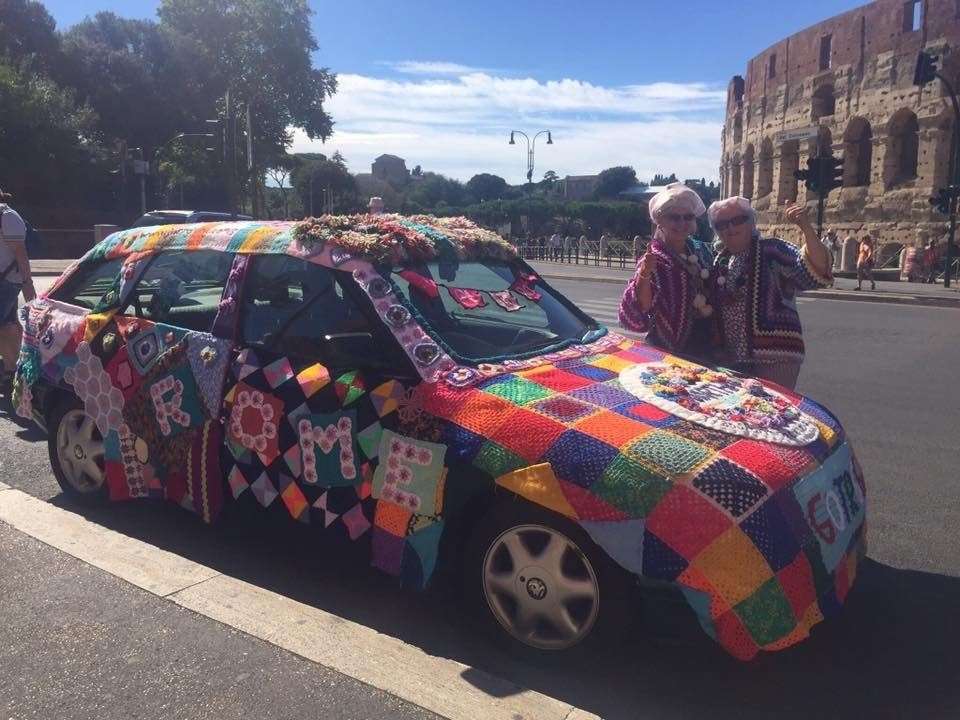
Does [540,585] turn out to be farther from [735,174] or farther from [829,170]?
[735,174]

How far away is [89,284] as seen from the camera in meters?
4.84

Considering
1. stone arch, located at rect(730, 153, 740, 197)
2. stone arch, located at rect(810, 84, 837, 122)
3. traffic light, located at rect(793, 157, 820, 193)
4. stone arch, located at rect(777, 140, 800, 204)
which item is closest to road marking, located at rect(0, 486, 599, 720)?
traffic light, located at rect(793, 157, 820, 193)

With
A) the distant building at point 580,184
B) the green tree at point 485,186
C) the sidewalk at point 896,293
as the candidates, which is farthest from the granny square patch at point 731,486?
the distant building at point 580,184

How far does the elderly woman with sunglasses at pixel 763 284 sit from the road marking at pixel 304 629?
2173 mm

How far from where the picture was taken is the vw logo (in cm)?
294

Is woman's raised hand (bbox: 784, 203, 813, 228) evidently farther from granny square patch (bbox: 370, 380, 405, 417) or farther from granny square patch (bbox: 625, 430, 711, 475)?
granny square patch (bbox: 370, 380, 405, 417)

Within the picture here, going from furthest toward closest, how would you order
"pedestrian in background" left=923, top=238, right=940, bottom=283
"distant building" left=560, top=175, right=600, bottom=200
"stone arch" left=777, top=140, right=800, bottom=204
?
"distant building" left=560, top=175, right=600, bottom=200 < "stone arch" left=777, top=140, right=800, bottom=204 < "pedestrian in background" left=923, top=238, right=940, bottom=283

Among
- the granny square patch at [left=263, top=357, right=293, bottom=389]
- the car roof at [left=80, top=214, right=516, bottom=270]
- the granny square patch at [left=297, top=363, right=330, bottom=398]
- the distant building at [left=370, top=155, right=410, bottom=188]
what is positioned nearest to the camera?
the granny square patch at [left=297, top=363, right=330, bottom=398]

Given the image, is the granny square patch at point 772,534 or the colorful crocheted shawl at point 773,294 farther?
the colorful crocheted shawl at point 773,294

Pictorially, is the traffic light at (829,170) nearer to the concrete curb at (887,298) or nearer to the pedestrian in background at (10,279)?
the concrete curb at (887,298)

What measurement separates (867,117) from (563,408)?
44.8m

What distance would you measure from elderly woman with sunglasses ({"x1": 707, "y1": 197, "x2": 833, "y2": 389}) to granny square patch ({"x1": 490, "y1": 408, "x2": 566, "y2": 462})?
1705mm

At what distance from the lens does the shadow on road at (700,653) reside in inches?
112

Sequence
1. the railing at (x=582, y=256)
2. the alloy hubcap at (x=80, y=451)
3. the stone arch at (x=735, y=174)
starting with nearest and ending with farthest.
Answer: the alloy hubcap at (x=80, y=451) → the railing at (x=582, y=256) → the stone arch at (x=735, y=174)
